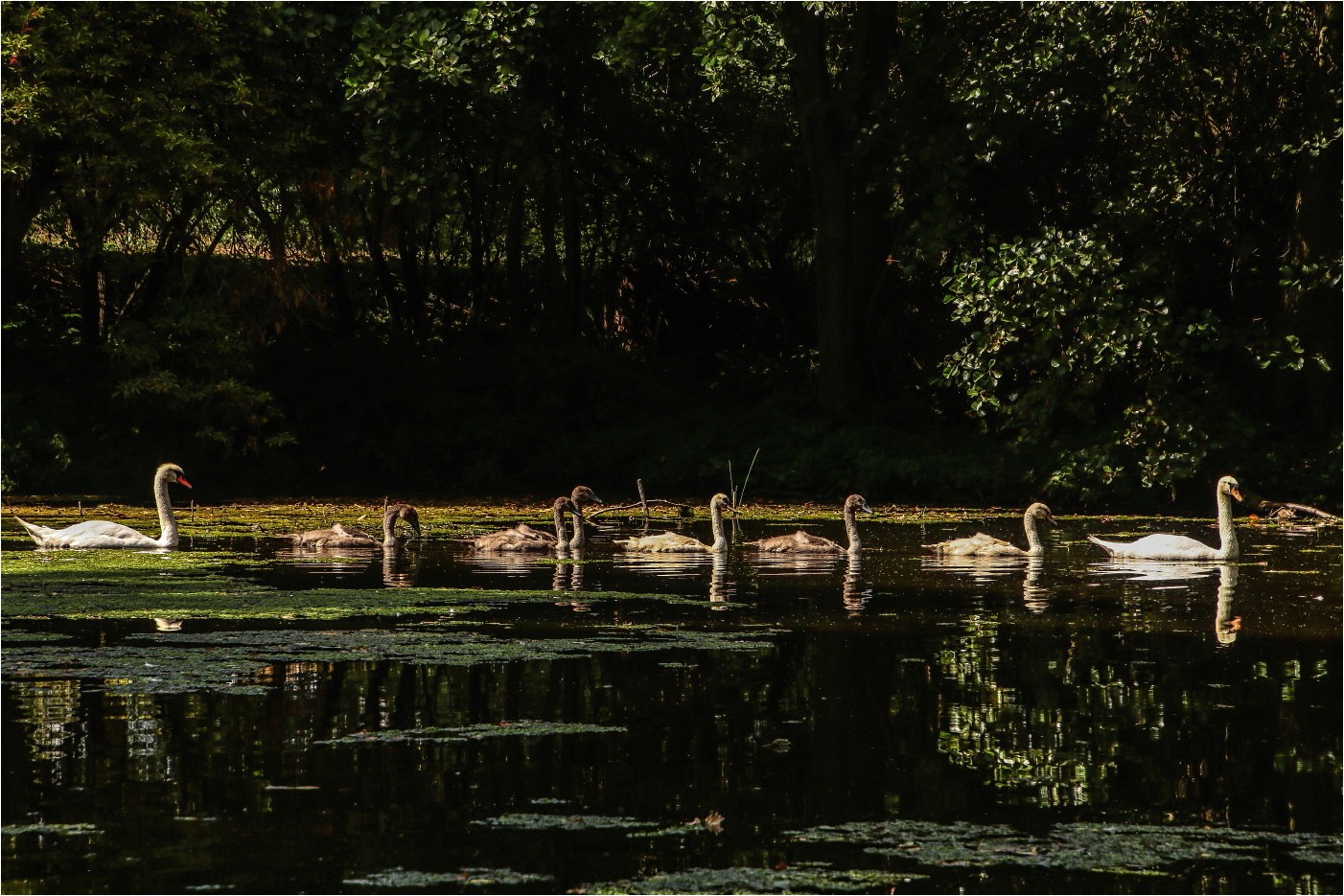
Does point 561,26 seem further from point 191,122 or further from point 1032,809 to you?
point 1032,809

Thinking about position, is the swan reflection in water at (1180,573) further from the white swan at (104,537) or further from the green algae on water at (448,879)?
the white swan at (104,537)

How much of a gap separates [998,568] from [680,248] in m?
20.0

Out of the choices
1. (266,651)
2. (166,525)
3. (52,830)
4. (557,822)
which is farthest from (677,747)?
(166,525)

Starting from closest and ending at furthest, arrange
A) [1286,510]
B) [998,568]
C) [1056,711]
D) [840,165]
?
[1056,711]
[998,568]
[1286,510]
[840,165]

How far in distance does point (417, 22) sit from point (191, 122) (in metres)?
3.33

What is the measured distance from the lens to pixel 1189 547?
55.9 ft

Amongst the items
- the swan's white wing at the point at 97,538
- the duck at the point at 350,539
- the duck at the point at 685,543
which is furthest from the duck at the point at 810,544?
the swan's white wing at the point at 97,538

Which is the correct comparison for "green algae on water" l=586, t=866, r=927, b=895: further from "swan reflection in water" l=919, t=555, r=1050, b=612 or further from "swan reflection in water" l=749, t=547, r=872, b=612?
"swan reflection in water" l=919, t=555, r=1050, b=612

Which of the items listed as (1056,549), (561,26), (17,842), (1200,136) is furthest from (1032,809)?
(561,26)

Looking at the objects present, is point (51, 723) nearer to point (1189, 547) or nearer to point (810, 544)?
point (810, 544)

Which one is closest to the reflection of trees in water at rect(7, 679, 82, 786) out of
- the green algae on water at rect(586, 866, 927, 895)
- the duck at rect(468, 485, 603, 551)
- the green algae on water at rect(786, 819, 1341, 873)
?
the green algae on water at rect(586, 866, 927, 895)

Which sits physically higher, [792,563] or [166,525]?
[166,525]

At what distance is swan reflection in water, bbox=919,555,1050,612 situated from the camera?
573 inches

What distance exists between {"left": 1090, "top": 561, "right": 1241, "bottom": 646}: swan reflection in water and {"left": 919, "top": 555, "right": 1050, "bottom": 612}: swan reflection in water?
2.04 feet
